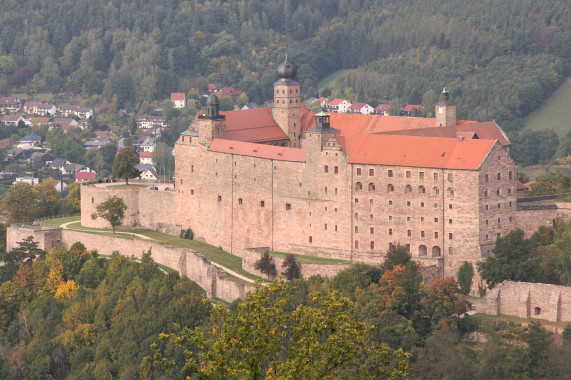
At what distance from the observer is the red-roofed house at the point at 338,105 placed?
539 ft

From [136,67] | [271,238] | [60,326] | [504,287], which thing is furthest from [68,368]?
[136,67]

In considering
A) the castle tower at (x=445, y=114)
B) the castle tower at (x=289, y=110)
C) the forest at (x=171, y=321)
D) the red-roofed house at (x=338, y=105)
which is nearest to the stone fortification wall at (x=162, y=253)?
the forest at (x=171, y=321)

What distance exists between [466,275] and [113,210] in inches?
1212

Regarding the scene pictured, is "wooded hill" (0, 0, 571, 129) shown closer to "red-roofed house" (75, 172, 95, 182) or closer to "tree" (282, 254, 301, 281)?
Result: "red-roofed house" (75, 172, 95, 182)

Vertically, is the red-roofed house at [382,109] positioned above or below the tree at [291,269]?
above

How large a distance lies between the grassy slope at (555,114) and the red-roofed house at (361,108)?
20877mm

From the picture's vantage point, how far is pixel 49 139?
172500mm

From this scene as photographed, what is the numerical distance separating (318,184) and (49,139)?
9778 centimetres

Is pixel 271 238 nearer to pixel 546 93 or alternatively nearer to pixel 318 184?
pixel 318 184

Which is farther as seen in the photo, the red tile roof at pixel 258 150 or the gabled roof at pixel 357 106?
the gabled roof at pixel 357 106

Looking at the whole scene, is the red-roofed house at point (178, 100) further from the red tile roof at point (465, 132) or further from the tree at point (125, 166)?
the red tile roof at point (465, 132)

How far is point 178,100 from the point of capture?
188 m

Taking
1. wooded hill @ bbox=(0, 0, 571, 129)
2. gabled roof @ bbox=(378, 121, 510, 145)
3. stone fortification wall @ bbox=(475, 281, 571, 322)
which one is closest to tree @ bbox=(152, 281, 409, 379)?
stone fortification wall @ bbox=(475, 281, 571, 322)

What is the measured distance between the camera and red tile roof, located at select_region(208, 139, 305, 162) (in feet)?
273
